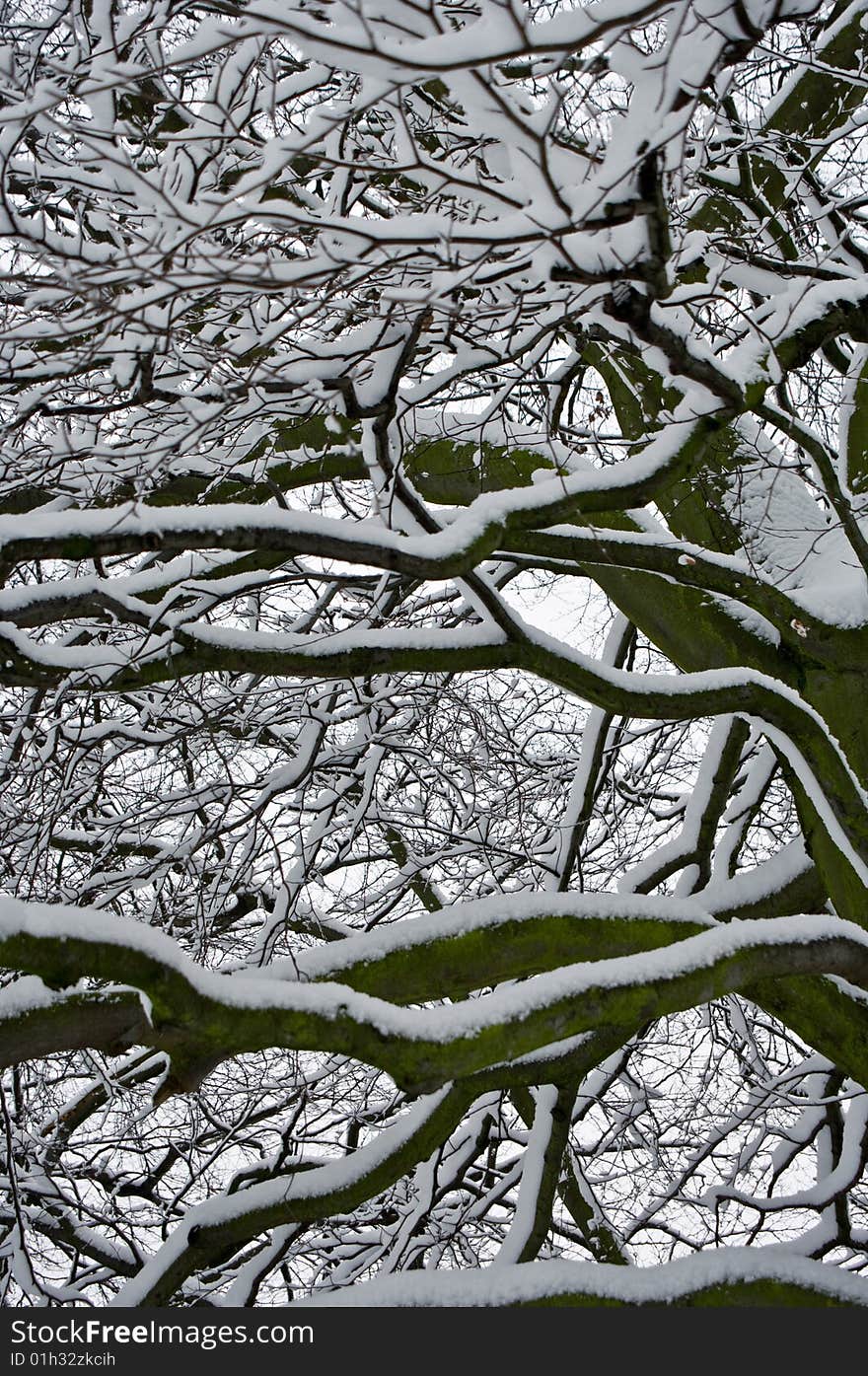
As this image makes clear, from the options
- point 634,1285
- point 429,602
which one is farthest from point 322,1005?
point 429,602

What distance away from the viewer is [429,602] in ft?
20.3

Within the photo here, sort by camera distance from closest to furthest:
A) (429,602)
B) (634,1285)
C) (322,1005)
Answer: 1. (322,1005)
2. (634,1285)
3. (429,602)

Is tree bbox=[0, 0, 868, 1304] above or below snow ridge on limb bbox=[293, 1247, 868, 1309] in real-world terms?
above

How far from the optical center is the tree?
257cm

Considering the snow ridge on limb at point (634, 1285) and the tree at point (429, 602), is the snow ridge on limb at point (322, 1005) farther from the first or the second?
the snow ridge on limb at point (634, 1285)

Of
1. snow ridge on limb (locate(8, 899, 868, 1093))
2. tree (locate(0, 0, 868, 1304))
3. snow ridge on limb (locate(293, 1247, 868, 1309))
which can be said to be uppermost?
tree (locate(0, 0, 868, 1304))

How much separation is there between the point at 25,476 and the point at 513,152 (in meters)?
1.79

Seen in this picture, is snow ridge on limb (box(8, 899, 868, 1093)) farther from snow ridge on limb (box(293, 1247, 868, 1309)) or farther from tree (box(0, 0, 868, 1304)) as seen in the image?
snow ridge on limb (box(293, 1247, 868, 1309))

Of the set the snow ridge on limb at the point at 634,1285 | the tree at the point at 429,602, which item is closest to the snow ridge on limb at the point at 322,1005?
the tree at the point at 429,602

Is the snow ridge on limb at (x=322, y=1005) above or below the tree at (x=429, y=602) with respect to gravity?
below

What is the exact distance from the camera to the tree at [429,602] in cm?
257

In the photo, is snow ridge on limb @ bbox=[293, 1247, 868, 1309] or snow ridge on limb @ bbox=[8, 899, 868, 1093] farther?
snow ridge on limb @ bbox=[293, 1247, 868, 1309]

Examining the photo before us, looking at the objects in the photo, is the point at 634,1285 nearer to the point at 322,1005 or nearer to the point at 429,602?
the point at 322,1005

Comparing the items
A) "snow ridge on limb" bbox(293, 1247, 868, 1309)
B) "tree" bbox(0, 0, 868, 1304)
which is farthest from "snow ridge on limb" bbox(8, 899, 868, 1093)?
"snow ridge on limb" bbox(293, 1247, 868, 1309)
